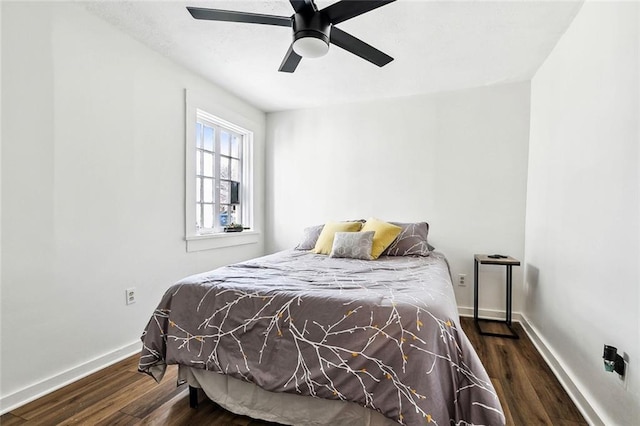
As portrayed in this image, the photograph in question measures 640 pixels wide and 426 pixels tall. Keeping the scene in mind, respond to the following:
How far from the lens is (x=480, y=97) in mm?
3285

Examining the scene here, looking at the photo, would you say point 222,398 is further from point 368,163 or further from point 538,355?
point 368,163

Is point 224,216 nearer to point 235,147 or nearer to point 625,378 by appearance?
point 235,147

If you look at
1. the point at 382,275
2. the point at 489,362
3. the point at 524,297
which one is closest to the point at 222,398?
the point at 382,275

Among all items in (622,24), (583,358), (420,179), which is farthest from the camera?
(420,179)

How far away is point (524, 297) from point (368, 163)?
211 centimetres

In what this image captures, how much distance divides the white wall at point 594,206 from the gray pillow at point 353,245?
1.37 m

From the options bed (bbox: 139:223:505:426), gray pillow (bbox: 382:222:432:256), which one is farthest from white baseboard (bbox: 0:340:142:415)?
gray pillow (bbox: 382:222:432:256)

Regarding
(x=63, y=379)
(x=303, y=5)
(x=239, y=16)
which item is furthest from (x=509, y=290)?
(x=63, y=379)

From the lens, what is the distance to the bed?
3.99 ft

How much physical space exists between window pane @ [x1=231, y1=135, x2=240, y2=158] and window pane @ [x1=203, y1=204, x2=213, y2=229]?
0.78 metres

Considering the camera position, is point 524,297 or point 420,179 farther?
point 420,179

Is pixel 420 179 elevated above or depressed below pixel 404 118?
below

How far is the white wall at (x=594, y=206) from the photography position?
1.38 metres

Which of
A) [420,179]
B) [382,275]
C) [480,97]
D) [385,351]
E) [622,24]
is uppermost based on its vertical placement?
[480,97]
